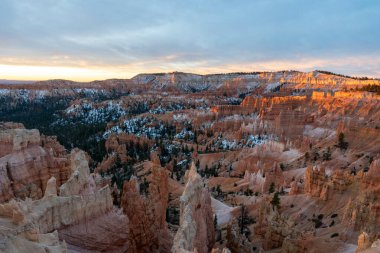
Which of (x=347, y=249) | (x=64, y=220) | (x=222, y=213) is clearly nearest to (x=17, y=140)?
(x=64, y=220)

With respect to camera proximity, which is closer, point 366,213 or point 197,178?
point 197,178

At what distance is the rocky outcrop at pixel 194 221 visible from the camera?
1106 cm

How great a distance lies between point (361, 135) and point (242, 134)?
90.2 feet

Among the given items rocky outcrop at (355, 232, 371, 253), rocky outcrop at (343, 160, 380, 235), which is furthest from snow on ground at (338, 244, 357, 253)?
rocky outcrop at (355, 232, 371, 253)

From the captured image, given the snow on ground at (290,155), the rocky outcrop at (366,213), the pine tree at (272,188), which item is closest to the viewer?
the rocky outcrop at (366,213)

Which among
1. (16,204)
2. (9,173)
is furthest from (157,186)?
(16,204)

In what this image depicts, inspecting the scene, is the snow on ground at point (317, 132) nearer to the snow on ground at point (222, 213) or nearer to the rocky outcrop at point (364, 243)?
the snow on ground at point (222, 213)

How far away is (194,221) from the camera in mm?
12336

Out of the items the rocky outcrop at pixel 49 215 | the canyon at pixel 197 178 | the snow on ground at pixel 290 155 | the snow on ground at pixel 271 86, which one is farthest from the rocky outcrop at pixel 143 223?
the snow on ground at pixel 271 86

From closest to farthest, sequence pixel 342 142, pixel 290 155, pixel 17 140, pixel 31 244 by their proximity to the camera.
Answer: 1. pixel 31 244
2. pixel 17 140
3. pixel 342 142
4. pixel 290 155

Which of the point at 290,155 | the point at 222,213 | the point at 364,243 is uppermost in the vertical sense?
the point at 364,243

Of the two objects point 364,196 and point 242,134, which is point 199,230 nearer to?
point 364,196

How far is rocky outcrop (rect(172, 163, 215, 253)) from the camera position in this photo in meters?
11.1

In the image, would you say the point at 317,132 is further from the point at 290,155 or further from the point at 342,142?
the point at 342,142
